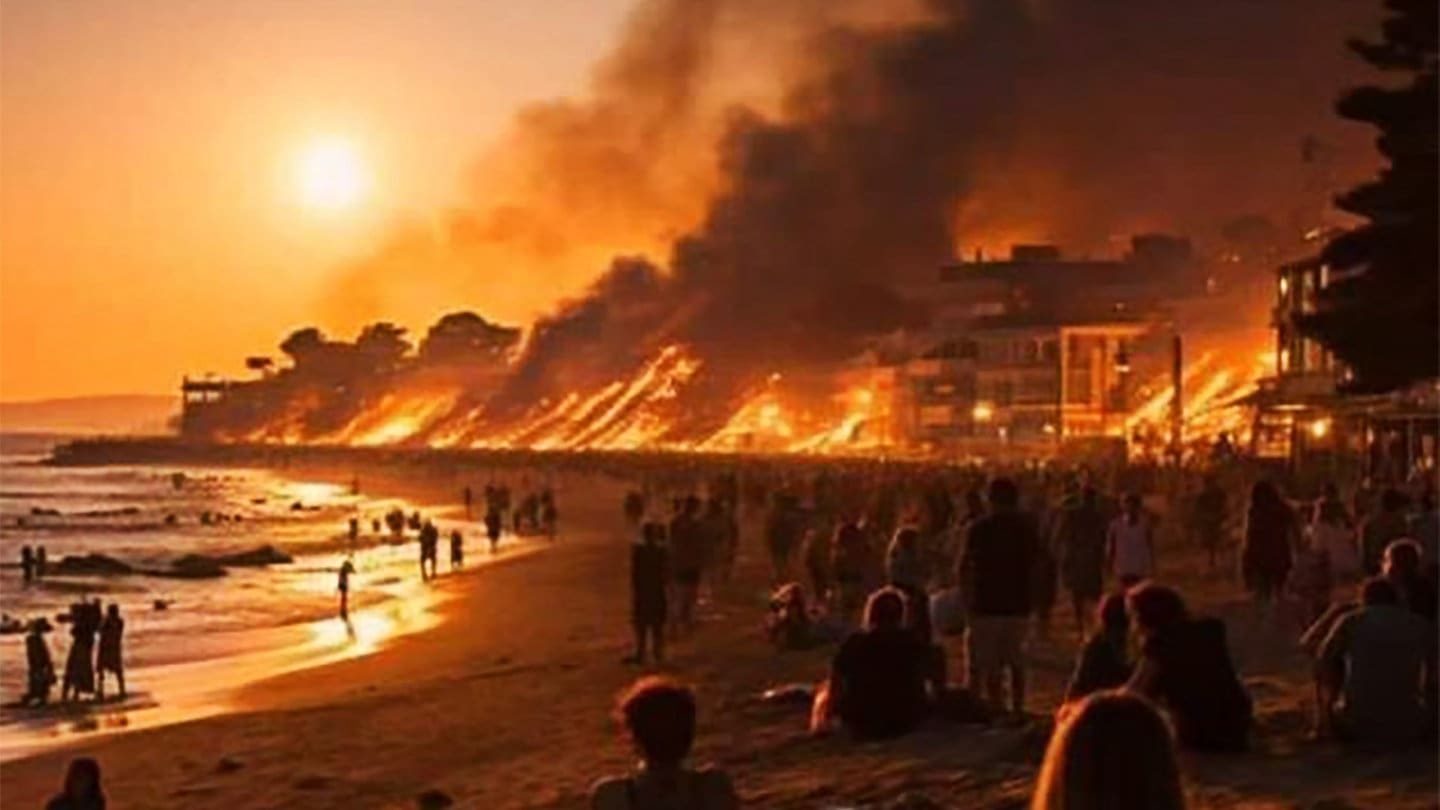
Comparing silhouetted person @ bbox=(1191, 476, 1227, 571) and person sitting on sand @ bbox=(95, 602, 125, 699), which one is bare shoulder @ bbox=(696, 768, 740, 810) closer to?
person sitting on sand @ bbox=(95, 602, 125, 699)

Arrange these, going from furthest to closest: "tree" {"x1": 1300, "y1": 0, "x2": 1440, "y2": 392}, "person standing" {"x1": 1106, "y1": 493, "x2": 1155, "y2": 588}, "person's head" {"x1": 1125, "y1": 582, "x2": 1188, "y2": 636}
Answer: "person standing" {"x1": 1106, "y1": 493, "x2": 1155, "y2": 588} < "tree" {"x1": 1300, "y1": 0, "x2": 1440, "y2": 392} < "person's head" {"x1": 1125, "y1": 582, "x2": 1188, "y2": 636}

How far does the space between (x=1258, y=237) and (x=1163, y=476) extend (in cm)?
8416

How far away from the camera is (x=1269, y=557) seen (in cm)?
1717

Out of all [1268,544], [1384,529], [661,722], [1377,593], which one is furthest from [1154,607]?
Answer: [1268,544]

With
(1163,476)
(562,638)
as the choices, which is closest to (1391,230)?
(562,638)

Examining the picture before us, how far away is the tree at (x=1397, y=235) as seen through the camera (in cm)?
1388

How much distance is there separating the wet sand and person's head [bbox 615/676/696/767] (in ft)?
17.1

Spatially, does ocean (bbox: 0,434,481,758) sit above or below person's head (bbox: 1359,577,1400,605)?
below

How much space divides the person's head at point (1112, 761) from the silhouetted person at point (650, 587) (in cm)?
1578

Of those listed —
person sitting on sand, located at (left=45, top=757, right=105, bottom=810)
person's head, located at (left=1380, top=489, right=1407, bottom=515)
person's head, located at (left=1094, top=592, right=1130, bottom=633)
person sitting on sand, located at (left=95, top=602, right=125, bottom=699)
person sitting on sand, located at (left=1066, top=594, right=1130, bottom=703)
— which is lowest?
person sitting on sand, located at (left=95, top=602, right=125, bottom=699)

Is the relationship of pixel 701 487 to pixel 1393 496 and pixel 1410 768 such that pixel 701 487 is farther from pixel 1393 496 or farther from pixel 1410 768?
pixel 1410 768

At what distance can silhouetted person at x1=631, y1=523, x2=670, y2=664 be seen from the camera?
1972 cm

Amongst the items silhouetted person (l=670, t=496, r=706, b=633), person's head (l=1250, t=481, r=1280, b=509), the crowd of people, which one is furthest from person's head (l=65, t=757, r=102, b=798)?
silhouetted person (l=670, t=496, r=706, b=633)

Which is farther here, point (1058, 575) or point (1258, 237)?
point (1258, 237)
